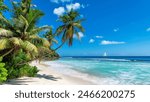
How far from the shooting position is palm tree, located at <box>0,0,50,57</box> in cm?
1596

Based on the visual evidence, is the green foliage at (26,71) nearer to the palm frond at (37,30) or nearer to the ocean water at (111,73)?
the palm frond at (37,30)

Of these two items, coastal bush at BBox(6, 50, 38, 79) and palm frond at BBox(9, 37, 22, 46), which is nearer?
palm frond at BBox(9, 37, 22, 46)

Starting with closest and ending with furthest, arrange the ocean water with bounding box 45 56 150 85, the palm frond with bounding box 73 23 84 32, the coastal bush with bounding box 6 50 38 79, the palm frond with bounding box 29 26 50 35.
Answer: the palm frond with bounding box 29 26 50 35, the coastal bush with bounding box 6 50 38 79, the palm frond with bounding box 73 23 84 32, the ocean water with bounding box 45 56 150 85

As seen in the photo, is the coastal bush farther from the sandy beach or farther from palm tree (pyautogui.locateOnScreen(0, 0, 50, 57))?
palm tree (pyautogui.locateOnScreen(0, 0, 50, 57))

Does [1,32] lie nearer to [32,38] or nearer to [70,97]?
[32,38]

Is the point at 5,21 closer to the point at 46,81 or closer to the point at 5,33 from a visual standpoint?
the point at 5,33

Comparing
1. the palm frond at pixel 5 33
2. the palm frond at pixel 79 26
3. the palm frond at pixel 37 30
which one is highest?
the palm frond at pixel 79 26

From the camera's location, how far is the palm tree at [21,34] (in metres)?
16.0

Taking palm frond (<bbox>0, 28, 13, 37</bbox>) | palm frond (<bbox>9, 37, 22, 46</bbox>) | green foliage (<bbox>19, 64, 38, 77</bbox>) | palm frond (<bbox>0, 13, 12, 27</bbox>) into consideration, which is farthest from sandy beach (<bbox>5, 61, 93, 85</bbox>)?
palm frond (<bbox>0, 13, 12, 27</bbox>)

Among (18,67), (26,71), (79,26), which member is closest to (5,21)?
(18,67)

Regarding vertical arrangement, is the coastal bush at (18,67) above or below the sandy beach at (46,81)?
above

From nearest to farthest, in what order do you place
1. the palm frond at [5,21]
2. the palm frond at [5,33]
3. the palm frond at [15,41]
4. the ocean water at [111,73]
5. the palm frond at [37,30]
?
the palm frond at [15,41] → the palm frond at [5,33] → the palm frond at [5,21] → the palm frond at [37,30] → the ocean water at [111,73]

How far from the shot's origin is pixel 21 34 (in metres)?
16.8

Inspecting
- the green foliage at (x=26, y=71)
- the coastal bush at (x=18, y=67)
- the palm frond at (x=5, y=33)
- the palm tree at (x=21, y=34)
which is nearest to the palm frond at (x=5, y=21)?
the palm tree at (x=21, y=34)
